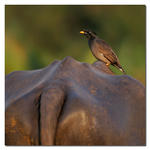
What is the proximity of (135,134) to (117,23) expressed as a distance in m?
11.2

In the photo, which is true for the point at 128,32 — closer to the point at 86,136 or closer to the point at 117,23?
the point at 117,23

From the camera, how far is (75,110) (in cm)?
284

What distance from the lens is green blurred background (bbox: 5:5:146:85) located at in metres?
12.2

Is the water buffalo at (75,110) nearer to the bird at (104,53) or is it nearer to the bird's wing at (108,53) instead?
the bird at (104,53)

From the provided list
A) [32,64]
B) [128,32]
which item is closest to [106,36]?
[128,32]

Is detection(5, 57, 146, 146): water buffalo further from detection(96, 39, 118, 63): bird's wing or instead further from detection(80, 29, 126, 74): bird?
detection(96, 39, 118, 63): bird's wing

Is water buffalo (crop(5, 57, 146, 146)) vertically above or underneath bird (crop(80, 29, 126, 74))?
underneath

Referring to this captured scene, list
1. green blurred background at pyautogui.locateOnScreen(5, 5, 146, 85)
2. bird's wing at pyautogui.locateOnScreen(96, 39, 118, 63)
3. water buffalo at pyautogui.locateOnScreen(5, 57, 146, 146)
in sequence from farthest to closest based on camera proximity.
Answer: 1. green blurred background at pyautogui.locateOnScreen(5, 5, 146, 85)
2. bird's wing at pyautogui.locateOnScreen(96, 39, 118, 63)
3. water buffalo at pyautogui.locateOnScreen(5, 57, 146, 146)

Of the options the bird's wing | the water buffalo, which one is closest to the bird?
the bird's wing

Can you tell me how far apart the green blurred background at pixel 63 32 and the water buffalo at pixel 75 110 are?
848 cm

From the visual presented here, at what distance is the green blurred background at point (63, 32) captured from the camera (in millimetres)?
12203

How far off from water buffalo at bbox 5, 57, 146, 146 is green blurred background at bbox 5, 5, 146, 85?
848 cm

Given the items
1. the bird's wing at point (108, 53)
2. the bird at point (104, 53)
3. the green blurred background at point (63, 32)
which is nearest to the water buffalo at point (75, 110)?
the bird at point (104, 53)

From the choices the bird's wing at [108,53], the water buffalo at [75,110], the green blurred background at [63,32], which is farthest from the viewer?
the green blurred background at [63,32]
